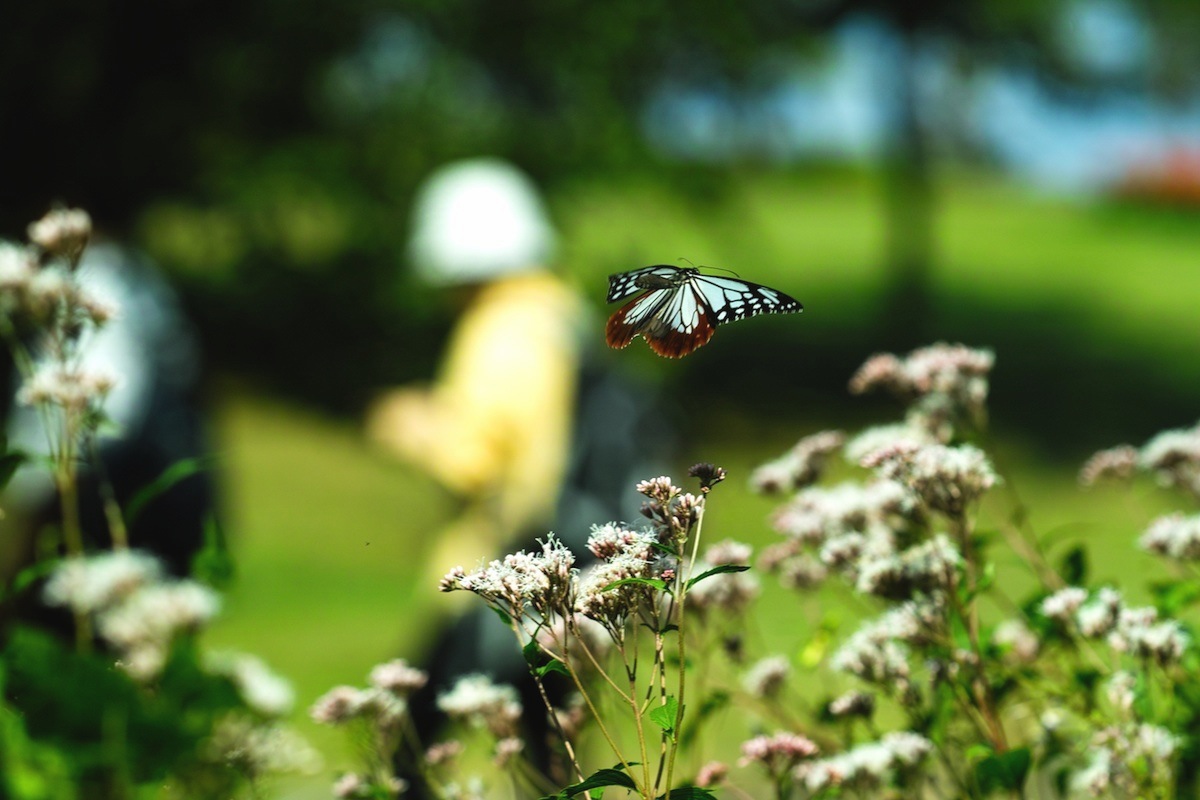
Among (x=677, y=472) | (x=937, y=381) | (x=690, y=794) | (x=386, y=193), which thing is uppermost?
(x=386, y=193)

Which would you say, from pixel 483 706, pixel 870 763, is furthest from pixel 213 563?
pixel 870 763

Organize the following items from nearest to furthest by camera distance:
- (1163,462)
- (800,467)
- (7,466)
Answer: (7,466), (800,467), (1163,462)

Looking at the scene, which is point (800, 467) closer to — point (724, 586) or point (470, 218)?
point (724, 586)

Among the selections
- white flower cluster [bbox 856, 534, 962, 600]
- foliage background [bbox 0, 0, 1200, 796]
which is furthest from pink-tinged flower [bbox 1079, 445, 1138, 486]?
foliage background [bbox 0, 0, 1200, 796]

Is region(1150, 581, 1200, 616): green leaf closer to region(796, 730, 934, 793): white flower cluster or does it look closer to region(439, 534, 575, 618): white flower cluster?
region(796, 730, 934, 793): white flower cluster

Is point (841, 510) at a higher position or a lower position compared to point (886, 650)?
higher

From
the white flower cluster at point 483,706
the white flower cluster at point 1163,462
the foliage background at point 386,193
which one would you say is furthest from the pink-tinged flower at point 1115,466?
the foliage background at point 386,193

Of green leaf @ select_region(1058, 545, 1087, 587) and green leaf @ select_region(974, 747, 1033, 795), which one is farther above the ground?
green leaf @ select_region(1058, 545, 1087, 587)
